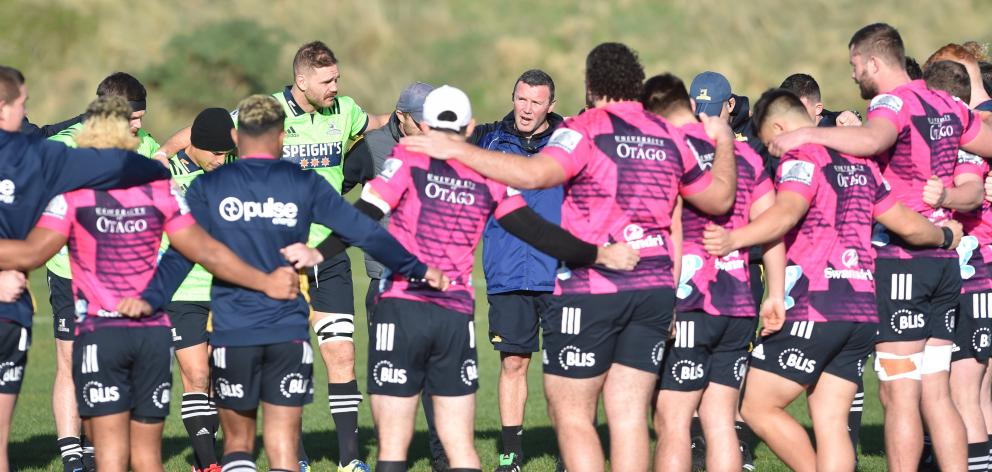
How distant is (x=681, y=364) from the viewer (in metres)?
7.94

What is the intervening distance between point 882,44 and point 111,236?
513cm

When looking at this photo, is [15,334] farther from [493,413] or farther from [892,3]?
[892,3]

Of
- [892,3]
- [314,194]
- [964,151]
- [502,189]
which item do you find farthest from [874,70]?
[892,3]

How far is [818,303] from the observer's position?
26.2 feet

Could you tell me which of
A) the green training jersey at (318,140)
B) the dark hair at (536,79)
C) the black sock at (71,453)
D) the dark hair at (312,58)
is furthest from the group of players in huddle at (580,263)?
the dark hair at (312,58)

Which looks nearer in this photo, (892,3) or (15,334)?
(15,334)

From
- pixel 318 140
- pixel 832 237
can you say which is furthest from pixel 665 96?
pixel 318 140

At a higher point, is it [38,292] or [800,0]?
[800,0]

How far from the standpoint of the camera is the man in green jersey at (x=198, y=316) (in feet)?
31.9

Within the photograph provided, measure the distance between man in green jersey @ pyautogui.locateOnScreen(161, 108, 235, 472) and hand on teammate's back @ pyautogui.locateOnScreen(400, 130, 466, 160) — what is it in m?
2.94

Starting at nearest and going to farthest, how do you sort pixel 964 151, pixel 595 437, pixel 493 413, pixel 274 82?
pixel 595 437 < pixel 964 151 < pixel 493 413 < pixel 274 82

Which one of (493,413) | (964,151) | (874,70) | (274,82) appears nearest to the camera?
(874,70)

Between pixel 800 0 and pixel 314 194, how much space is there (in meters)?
38.6

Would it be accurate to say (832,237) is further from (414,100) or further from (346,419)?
(346,419)
